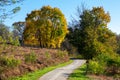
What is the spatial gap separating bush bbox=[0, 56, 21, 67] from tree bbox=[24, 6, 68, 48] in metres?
39.5

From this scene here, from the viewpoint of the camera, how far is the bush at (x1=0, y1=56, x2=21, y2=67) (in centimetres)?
2528

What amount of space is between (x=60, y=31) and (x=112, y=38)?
37.8 ft

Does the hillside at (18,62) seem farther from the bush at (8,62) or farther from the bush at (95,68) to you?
the bush at (95,68)

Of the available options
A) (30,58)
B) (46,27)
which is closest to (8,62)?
(30,58)

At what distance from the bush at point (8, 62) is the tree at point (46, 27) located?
129ft

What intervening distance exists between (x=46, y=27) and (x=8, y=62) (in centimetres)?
4078

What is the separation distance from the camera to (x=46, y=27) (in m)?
65.8

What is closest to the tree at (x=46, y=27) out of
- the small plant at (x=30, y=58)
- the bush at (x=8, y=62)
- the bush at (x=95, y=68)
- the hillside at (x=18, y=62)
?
the hillside at (x=18, y=62)

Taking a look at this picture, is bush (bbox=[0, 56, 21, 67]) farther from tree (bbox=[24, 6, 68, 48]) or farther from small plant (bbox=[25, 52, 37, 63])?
tree (bbox=[24, 6, 68, 48])

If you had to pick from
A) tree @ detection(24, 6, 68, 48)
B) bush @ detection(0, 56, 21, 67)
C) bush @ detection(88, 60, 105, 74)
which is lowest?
bush @ detection(88, 60, 105, 74)

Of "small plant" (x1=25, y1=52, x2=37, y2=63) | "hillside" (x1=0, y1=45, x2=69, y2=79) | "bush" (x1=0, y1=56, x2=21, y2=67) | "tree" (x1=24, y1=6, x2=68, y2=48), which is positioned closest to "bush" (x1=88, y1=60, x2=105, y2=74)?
"hillside" (x1=0, y1=45, x2=69, y2=79)

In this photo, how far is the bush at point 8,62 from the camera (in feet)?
82.9

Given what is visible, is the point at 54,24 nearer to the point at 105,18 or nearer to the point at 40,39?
the point at 40,39

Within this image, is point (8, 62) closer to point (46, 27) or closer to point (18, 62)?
point (18, 62)
